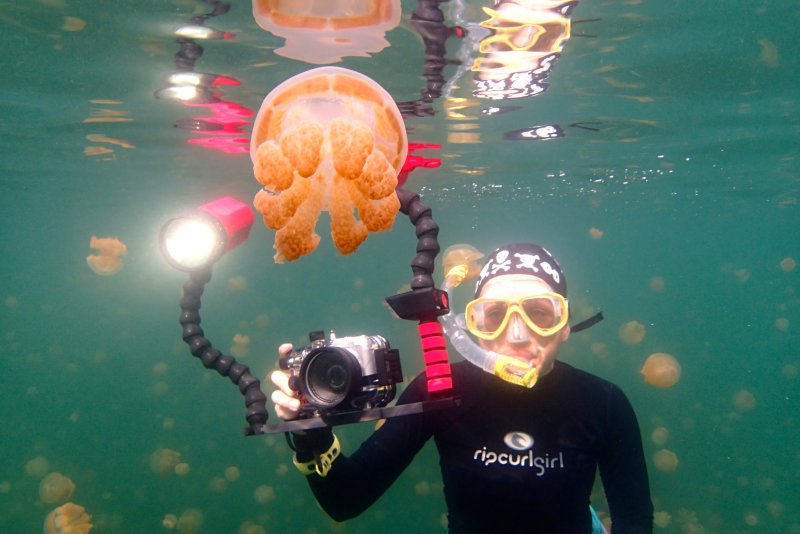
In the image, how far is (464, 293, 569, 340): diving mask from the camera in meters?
3.50

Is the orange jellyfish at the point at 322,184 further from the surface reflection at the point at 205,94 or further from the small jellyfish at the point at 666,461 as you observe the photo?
the small jellyfish at the point at 666,461

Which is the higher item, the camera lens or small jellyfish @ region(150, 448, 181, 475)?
the camera lens

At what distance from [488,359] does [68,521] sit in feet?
35.6

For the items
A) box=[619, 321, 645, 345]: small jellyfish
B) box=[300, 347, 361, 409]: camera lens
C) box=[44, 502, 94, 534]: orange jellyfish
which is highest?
box=[300, 347, 361, 409]: camera lens

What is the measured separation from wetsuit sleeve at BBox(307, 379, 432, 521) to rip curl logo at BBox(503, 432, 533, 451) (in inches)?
20.9

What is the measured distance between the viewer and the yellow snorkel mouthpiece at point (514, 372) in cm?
312

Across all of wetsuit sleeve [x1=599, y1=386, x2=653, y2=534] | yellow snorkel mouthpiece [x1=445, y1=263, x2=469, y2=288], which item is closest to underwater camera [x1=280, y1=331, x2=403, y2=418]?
yellow snorkel mouthpiece [x1=445, y1=263, x2=469, y2=288]

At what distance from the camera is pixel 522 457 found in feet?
11.5

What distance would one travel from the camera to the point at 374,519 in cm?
1521

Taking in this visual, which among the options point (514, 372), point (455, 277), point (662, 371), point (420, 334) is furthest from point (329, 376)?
point (662, 371)

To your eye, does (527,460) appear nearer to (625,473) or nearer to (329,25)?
(625,473)

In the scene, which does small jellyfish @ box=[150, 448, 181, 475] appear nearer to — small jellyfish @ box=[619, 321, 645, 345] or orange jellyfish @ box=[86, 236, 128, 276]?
orange jellyfish @ box=[86, 236, 128, 276]

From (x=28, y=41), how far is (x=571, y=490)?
8.12 meters

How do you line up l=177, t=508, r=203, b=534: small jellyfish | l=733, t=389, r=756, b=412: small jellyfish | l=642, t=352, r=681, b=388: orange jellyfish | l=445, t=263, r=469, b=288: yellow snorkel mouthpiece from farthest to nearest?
l=733, t=389, r=756, b=412: small jellyfish < l=177, t=508, r=203, b=534: small jellyfish < l=642, t=352, r=681, b=388: orange jellyfish < l=445, t=263, r=469, b=288: yellow snorkel mouthpiece
